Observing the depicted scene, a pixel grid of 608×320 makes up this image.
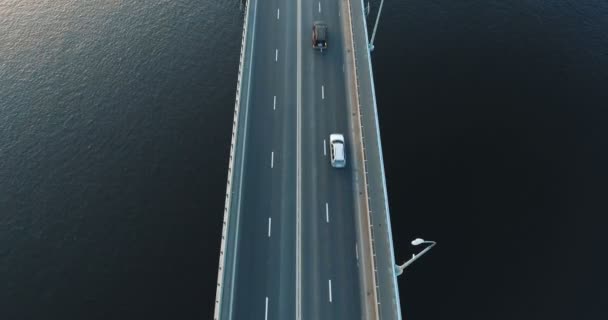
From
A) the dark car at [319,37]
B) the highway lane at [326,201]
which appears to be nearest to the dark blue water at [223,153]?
the highway lane at [326,201]

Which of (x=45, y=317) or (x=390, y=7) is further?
(x=390, y=7)

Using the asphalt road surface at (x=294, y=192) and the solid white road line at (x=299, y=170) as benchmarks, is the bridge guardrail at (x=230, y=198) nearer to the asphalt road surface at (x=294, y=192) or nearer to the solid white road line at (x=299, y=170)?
the asphalt road surface at (x=294, y=192)

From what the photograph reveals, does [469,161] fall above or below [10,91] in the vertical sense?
below

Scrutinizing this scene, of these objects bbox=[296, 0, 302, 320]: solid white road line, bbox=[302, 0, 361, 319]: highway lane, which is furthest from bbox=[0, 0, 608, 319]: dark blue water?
bbox=[296, 0, 302, 320]: solid white road line

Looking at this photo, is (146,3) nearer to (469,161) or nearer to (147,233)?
(147,233)

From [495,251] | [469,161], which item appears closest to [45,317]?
[495,251]

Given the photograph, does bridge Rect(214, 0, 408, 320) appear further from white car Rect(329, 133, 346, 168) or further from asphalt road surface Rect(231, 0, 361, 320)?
white car Rect(329, 133, 346, 168)
